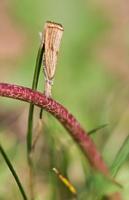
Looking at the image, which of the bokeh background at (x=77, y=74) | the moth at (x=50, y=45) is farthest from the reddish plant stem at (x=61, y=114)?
the bokeh background at (x=77, y=74)

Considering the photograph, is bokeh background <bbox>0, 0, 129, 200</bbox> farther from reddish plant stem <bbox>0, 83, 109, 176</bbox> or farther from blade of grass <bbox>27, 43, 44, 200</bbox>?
reddish plant stem <bbox>0, 83, 109, 176</bbox>

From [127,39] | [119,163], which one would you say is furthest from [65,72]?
[119,163]

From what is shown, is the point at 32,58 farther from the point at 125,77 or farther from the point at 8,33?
the point at 8,33

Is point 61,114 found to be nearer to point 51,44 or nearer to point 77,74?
point 51,44

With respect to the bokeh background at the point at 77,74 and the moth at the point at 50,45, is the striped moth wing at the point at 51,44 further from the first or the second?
the bokeh background at the point at 77,74

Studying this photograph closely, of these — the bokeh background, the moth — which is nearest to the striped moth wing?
the moth

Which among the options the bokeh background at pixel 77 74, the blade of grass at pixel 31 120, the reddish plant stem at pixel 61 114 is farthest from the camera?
the bokeh background at pixel 77 74
